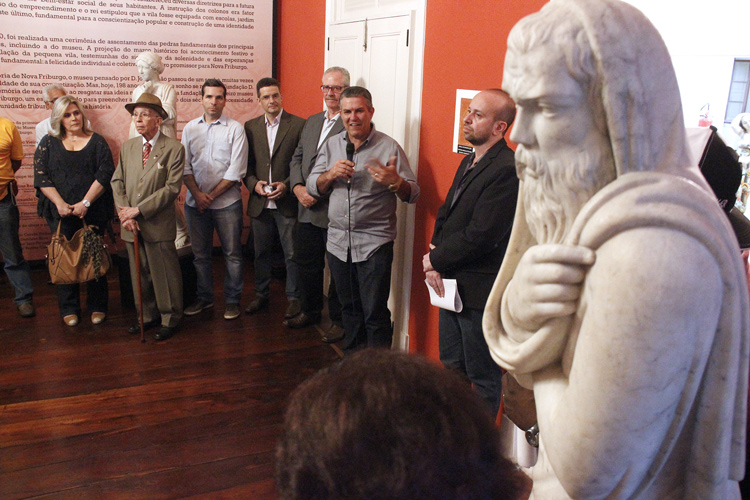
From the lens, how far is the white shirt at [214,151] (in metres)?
4.73

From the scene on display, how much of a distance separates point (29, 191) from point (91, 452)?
380cm

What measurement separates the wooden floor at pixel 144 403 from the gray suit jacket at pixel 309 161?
0.94 m

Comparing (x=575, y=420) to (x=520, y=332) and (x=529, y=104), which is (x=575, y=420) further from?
(x=529, y=104)

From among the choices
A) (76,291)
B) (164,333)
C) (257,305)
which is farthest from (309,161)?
(76,291)

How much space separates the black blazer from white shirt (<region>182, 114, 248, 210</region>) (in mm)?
2249

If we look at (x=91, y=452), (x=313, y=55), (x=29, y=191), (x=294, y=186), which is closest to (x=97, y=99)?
(x=29, y=191)

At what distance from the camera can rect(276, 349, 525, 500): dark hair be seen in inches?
25.9

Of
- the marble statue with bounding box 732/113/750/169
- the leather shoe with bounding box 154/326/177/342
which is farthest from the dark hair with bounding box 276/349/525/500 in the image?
the leather shoe with bounding box 154/326/177/342

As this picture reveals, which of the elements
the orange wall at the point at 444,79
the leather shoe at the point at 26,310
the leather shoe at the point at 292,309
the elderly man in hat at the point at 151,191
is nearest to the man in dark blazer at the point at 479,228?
the orange wall at the point at 444,79

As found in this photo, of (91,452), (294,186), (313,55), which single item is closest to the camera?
(91,452)

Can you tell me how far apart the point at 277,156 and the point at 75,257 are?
1.65 m

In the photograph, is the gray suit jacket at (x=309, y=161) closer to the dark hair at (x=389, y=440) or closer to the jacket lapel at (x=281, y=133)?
the jacket lapel at (x=281, y=133)

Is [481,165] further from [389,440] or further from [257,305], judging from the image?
[257,305]

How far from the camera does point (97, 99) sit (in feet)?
19.7
